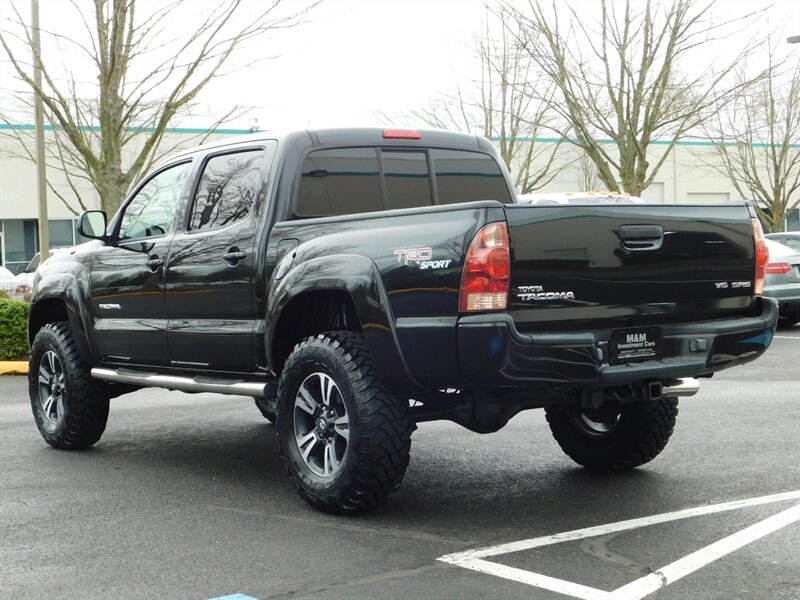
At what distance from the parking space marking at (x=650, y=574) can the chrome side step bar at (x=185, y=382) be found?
182 cm

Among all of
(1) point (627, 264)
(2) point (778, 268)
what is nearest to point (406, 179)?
(1) point (627, 264)

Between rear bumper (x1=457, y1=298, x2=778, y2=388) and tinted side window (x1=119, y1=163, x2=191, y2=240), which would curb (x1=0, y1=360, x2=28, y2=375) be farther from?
rear bumper (x1=457, y1=298, x2=778, y2=388)

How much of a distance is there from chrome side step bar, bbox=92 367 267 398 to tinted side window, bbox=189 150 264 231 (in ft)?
3.02

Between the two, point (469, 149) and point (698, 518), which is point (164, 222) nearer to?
point (469, 149)

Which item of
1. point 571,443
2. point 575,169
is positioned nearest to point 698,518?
point 571,443

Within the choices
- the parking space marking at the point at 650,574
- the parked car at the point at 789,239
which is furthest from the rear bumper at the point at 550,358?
the parked car at the point at 789,239

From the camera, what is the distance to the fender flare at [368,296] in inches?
204

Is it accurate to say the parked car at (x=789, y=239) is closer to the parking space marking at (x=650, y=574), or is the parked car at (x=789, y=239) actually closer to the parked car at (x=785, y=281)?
the parked car at (x=785, y=281)

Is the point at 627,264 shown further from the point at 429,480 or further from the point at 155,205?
the point at 155,205

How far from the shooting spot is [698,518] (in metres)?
5.36

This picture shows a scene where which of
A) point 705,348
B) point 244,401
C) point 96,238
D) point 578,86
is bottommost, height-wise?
point 244,401

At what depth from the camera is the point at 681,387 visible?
5617mm

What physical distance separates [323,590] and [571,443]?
9.33 ft

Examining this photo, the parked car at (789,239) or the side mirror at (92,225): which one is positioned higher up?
the side mirror at (92,225)
